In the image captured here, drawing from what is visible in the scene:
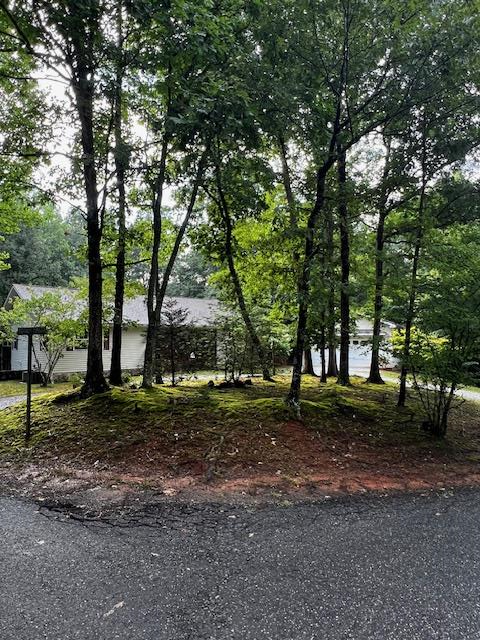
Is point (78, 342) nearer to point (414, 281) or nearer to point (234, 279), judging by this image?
point (234, 279)

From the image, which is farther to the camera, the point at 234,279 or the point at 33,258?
the point at 33,258

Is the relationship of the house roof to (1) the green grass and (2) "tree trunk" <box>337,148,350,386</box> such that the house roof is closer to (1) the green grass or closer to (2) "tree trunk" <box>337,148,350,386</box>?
(2) "tree trunk" <box>337,148,350,386</box>

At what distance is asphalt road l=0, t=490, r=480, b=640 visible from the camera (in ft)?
7.08

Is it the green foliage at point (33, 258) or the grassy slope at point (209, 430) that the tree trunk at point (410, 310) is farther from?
the green foliage at point (33, 258)

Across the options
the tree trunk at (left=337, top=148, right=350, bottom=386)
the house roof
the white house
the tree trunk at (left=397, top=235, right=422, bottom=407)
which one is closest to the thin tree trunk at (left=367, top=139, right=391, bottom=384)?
the tree trunk at (left=397, top=235, right=422, bottom=407)

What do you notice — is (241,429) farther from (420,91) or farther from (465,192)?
(465,192)

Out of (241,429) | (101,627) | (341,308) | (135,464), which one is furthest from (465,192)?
(101,627)

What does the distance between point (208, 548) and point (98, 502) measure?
1366 mm

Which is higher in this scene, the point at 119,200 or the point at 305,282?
the point at 119,200

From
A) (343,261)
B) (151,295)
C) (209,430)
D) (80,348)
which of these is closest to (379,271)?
(343,261)

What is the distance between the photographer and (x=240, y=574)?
2.63m

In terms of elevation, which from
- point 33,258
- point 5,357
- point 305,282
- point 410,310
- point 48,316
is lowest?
point 5,357

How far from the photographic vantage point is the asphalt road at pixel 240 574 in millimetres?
2158

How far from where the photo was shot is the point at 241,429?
5707 mm
